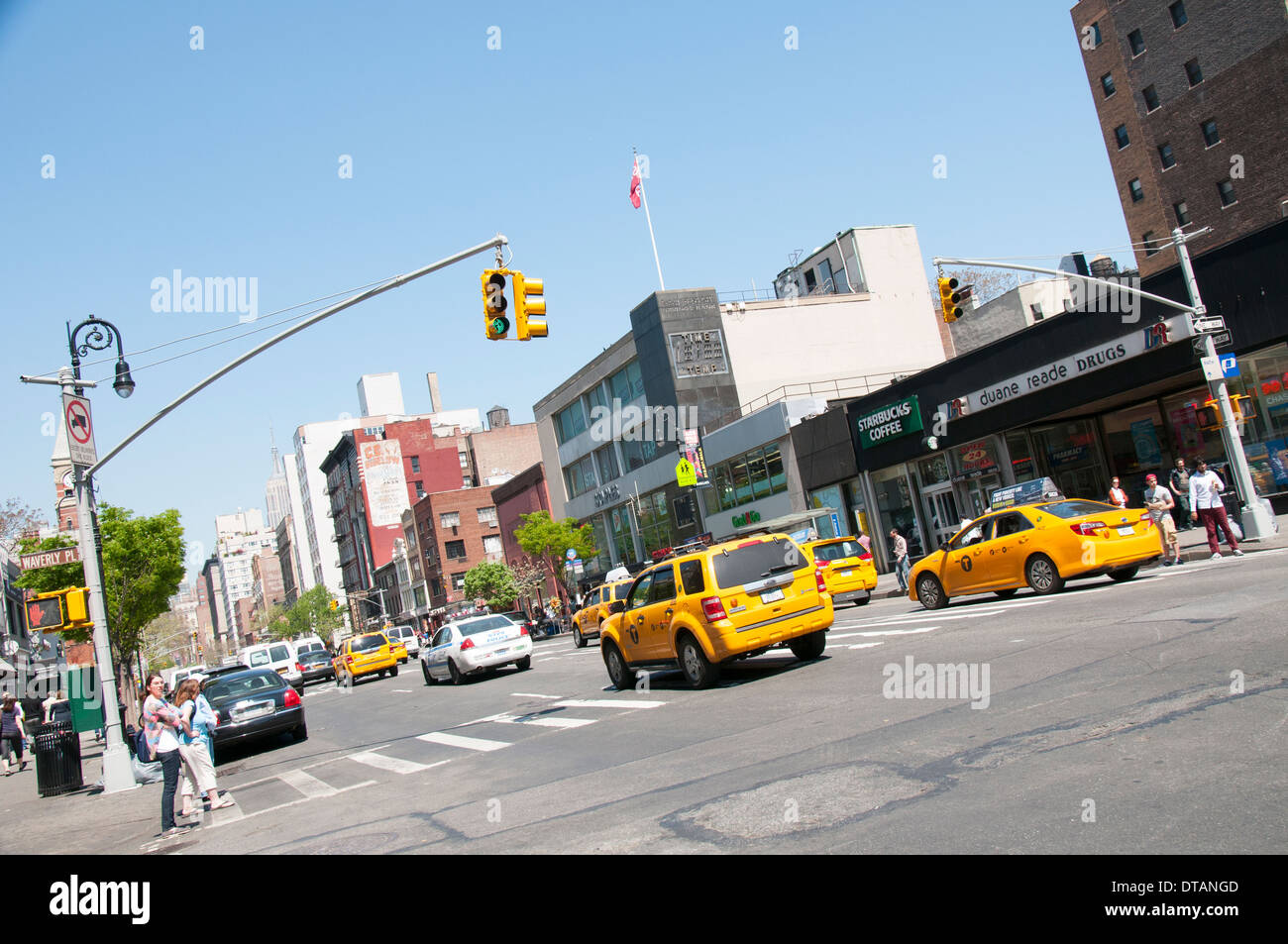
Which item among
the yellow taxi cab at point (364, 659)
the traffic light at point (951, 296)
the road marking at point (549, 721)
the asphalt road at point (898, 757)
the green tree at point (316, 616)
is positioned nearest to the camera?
the asphalt road at point (898, 757)

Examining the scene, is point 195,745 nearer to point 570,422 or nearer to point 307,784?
point 307,784

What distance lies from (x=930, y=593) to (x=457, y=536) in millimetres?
75426

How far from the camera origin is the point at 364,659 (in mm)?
37062

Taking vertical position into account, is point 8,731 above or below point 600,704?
above

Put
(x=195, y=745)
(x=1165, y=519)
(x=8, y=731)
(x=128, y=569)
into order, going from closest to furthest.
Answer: (x=195, y=745) < (x=1165, y=519) < (x=8, y=731) < (x=128, y=569)

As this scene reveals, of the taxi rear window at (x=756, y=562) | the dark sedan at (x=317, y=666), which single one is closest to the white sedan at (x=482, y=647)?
the taxi rear window at (x=756, y=562)

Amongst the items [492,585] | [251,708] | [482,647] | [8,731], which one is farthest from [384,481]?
[251,708]

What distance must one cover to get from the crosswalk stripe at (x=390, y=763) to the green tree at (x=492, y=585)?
54.2 metres

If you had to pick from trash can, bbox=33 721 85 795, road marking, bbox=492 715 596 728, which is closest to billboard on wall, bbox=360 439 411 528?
trash can, bbox=33 721 85 795

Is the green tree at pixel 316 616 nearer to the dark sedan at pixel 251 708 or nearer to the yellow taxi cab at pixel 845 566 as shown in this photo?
the yellow taxi cab at pixel 845 566

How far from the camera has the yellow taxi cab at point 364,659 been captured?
36969 millimetres
